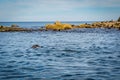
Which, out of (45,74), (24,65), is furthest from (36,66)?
(45,74)

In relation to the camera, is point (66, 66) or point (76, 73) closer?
point (76, 73)

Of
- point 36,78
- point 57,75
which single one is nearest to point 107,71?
point 57,75

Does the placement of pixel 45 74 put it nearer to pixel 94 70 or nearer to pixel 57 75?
pixel 57 75

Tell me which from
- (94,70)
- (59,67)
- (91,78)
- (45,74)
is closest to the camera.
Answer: (91,78)

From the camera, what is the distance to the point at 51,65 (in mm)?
23609

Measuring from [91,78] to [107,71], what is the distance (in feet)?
9.10

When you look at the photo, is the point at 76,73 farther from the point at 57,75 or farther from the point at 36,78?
the point at 36,78

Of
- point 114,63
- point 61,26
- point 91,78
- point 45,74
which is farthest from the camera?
point 61,26

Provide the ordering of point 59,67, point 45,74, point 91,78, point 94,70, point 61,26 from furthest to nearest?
point 61,26
point 59,67
point 94,70
point 45,74
point 91,78

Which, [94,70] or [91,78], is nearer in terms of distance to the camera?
[91,78]

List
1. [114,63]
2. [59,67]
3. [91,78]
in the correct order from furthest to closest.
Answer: [114,63]
[59,67]
[91,78]

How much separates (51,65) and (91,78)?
19.9ft

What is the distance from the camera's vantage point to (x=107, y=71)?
67.7 ft

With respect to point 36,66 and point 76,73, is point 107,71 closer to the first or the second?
point 76,73
